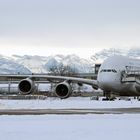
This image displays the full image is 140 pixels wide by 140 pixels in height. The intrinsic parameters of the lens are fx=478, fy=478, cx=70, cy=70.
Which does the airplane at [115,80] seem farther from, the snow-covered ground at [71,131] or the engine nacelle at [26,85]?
the snow-covered ground at [71,131]

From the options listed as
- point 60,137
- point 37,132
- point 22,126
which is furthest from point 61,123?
point 60,137

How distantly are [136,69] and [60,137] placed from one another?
3566cm

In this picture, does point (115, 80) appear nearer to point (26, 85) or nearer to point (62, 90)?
point (62, 90)

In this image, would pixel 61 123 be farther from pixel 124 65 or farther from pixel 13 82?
pixel 13 82

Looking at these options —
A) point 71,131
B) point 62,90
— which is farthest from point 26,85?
point 71,131

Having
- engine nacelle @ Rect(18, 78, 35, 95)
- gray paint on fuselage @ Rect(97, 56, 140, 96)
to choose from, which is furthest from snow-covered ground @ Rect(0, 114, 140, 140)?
engine nacelle @ Rect(18, 78, 35, 95)

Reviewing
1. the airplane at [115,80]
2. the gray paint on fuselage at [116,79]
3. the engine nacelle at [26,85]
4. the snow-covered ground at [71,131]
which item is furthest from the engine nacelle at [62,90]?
the snow-covered ground at [71,131]

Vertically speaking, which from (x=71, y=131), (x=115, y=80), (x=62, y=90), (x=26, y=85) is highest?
(x=115, y=80)

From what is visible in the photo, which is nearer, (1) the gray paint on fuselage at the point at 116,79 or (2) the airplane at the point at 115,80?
(1) the gray paint on fuselage at the point at 116,79

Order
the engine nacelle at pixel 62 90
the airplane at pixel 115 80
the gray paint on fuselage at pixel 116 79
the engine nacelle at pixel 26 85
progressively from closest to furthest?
the gray paint on fuselage at pixel 116 79 → the airplane at pixel 115 80 → the engine nacelle at pixel 62 90 → the engine nacelle at pixel 26 85

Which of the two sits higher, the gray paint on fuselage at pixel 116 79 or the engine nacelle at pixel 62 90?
the gray paint on fuselage at pixel 116 79

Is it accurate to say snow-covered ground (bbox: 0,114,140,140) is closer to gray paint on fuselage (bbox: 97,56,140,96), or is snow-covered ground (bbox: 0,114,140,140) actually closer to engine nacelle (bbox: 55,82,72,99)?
gray paint on fuselage (bbox: 97,56,140,96)

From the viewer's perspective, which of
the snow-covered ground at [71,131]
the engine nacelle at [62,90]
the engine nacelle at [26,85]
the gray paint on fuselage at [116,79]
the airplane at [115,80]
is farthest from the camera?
the engine nacelle at [26,85]

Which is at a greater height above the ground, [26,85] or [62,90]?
[26,85]
